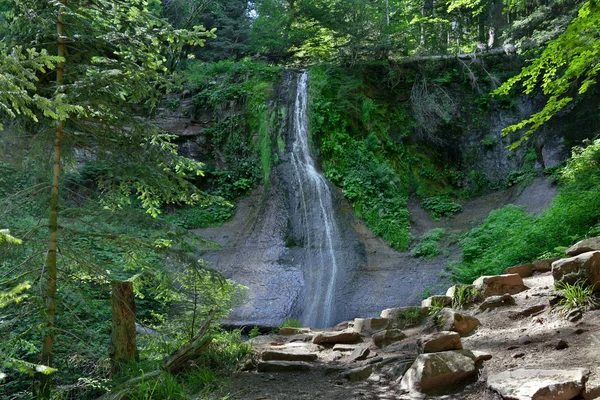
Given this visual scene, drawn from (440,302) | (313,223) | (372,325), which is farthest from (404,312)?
(313,223)

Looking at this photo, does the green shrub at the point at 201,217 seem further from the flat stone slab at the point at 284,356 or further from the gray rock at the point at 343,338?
the flat stone slab at the point at 284,356

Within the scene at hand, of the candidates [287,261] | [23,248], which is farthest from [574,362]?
[287,261]

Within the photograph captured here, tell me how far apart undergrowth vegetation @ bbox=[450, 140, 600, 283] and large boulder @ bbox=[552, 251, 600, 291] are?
2.66 m

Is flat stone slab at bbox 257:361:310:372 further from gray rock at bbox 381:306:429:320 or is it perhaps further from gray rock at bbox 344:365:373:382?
gray rock at bbox 381:306:429:320

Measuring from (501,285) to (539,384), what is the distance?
385 centimetres

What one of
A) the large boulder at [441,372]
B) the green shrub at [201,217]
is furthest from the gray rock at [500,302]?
the green shrub at [201,217]

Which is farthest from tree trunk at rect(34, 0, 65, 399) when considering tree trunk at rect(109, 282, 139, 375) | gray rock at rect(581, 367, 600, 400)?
gray rock at rect(581, 367, 600, 400)

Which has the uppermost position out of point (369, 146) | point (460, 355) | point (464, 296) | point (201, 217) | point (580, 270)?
point (369, 146)

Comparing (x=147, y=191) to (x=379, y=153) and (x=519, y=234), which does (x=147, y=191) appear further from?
(x=379, y=153)

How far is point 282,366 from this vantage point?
560 cm

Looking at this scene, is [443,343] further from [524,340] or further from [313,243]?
[313,243]

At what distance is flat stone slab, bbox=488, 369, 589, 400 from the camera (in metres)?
3.24

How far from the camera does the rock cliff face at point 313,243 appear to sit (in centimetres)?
1205

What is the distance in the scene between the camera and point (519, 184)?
52.9ft
